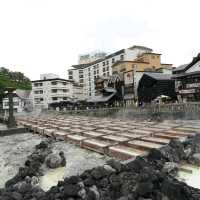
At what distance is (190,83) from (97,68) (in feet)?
149

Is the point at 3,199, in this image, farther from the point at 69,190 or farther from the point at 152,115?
the point at 152,115

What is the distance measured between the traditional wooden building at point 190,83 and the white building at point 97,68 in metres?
30.4

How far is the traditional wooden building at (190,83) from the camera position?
1097 inches

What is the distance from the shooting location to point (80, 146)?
10.7 metres

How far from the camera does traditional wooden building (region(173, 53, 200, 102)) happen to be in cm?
2788

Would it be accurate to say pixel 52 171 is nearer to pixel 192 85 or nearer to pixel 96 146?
pixel 96 146

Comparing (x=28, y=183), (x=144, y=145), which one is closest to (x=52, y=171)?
(x=28, y=183)

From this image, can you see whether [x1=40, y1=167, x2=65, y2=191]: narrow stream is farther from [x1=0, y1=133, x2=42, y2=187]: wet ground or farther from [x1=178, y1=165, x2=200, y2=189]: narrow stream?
[x1=178, y1=165, x2=200, y2=189]: narrow stream

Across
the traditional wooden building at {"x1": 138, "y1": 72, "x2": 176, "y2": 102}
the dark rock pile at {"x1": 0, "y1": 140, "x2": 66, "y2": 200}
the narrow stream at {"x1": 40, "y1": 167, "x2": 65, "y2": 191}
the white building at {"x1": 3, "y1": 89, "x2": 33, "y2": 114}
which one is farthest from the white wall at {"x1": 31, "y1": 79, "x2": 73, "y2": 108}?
the narrow stream at {"x1": 40, "y1": 167, "x2": 65, "y2": 191}

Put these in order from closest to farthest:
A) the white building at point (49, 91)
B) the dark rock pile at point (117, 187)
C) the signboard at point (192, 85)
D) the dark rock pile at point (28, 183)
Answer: the dark rock pile at point (117, 187) < the dark rock pile at point (28, 183) < the signboard at point (192, 85) < the white building at point (49, 91)

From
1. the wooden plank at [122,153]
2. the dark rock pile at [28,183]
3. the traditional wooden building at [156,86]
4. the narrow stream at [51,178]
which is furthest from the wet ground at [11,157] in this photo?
the traditional wooden building at [156,86]

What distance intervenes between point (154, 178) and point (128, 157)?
284cm

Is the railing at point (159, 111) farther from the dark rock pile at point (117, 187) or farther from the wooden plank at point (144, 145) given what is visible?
the dark rock pile at point (117, 187)

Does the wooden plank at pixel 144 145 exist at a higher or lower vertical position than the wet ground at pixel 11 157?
higher
